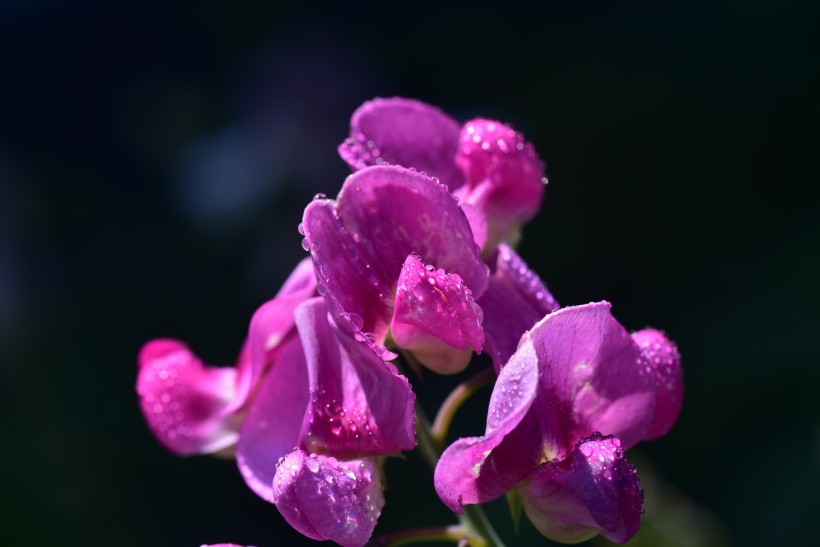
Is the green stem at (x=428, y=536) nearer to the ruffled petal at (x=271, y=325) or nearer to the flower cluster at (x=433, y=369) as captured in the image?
the flower cluster at (x=433, y=369)

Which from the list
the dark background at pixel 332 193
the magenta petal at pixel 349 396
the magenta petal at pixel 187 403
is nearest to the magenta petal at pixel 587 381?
the magenta petal at pixel 349 396

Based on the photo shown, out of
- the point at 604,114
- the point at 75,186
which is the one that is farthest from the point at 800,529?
the point at 75,186

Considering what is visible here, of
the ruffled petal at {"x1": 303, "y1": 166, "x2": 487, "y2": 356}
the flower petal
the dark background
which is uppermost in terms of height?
the ruffled petal at {"x1": 303, "y1": 166, "x2": 487, "y2": 356}

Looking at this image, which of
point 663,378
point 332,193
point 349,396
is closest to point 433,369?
point 349,396

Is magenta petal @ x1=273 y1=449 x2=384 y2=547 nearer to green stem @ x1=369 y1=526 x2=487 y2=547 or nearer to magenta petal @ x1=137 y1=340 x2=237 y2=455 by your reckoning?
green stem @ x1=369 y1=526 x2=487 y2=547

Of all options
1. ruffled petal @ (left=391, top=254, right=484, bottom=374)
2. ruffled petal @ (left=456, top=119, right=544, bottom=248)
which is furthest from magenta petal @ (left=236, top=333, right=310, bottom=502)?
ruffled petal @ (left=456, top=119, right=544, bottom=248)

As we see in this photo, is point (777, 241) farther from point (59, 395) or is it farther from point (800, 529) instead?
point (59, 395)

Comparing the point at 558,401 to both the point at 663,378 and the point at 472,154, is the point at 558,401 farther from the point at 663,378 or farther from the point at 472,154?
the point at 472,154
